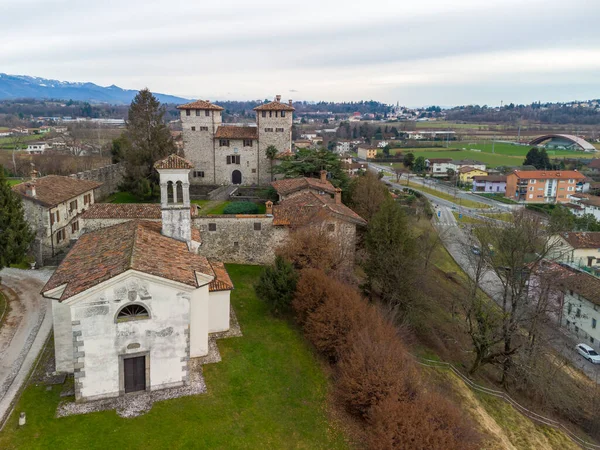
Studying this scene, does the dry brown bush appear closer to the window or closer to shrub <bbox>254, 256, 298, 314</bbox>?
the window

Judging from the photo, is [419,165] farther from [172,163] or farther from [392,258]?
[172,163]

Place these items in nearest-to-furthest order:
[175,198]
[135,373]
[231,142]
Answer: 1. [135,373]
2. [175,198]
3. [231,142]

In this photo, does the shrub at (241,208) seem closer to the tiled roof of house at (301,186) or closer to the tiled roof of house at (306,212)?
the tiled roof of house at (301,186)

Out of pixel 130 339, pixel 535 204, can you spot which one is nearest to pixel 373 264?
pixel 130 339

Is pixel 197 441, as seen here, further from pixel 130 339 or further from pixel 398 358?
pixel 398 358

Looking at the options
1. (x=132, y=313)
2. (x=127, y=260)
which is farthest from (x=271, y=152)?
(x=132, y=313)

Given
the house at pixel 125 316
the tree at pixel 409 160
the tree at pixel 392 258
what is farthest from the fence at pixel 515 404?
the tree at pixel 409 160
